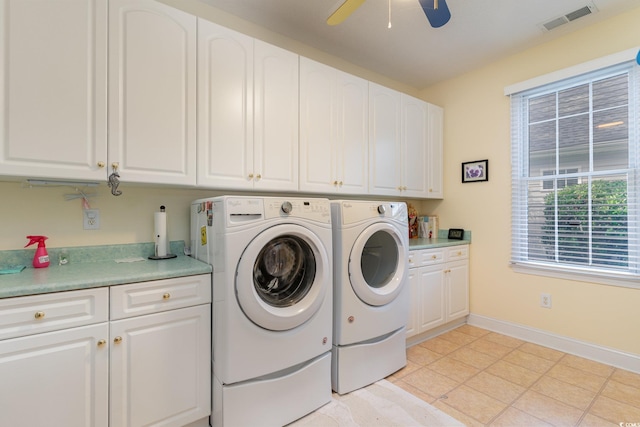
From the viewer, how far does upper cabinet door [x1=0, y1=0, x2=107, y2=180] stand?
1295 mm

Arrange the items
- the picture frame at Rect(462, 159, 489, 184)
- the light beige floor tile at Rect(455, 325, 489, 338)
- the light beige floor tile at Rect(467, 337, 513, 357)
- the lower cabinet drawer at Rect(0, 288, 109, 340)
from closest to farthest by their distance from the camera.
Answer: the lower cabinet drawer at Rect(0, 288, 109, 340)
the light beige floor tile at Rect(467, 337, 513, 357)
the light beige floor tile at Rect(455, 325, 489, 338)
the picture frame at Rect(462, 159, 489, 184)

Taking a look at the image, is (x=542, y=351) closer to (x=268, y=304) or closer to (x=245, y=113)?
(x=268, y=304)

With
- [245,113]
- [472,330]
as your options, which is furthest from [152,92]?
[472,330]

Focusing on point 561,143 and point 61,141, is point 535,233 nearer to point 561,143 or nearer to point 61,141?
point 561,143

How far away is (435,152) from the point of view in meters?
3.18

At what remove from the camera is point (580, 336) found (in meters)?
2.36

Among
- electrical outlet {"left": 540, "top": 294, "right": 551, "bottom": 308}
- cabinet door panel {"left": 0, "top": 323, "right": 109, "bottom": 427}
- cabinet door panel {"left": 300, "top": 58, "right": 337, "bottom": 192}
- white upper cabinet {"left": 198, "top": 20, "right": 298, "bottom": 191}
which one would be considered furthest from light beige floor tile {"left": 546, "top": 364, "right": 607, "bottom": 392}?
cabinet door panel {"left": 0, "top": 323, "right": 109, "bottom": 427}

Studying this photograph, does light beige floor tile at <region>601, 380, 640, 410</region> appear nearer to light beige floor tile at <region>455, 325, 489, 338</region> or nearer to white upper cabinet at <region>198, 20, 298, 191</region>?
light beige floor tile at <region>455, 325, 489, 338</region>

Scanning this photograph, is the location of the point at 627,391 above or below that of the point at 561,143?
below

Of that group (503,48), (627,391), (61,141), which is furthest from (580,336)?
(61,141)

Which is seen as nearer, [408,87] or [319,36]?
[319,36]

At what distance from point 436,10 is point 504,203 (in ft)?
6.68

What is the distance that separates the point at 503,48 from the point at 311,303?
2.76 m

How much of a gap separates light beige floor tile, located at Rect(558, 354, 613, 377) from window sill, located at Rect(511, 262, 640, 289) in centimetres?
61
